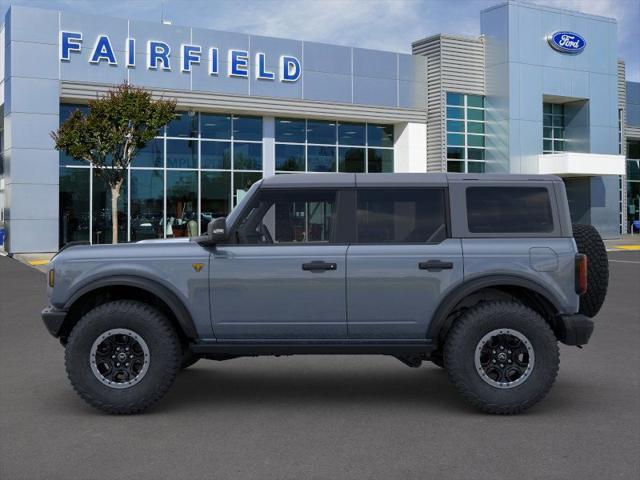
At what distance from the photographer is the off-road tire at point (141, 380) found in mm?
5844

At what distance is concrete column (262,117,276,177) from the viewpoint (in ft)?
100

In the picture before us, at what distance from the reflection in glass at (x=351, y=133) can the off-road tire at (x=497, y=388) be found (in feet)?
87.7

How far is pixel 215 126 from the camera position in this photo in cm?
2961

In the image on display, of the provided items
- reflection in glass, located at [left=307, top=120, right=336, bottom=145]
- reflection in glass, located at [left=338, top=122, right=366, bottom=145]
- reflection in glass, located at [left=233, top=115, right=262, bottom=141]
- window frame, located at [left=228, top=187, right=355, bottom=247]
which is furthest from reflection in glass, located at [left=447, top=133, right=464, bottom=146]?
window frame, located at [left=228, top=187, right=355, bottom=247]

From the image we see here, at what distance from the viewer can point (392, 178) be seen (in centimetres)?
618

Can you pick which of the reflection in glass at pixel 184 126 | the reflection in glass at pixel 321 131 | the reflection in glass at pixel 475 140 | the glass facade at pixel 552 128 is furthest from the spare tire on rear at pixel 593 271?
the glass facade at pixel 552 128

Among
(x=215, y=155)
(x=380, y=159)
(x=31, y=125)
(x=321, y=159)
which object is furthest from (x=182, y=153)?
Result: (x=380, y=159)


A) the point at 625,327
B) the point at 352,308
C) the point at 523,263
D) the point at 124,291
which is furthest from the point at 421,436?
the point at 625,327

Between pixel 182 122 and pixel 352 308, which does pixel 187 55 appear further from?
pixel 352 308

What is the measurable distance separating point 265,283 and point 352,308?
0.68m

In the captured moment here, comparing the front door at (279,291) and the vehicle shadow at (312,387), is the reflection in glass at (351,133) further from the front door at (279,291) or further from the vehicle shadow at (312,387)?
the front door at (279,291)

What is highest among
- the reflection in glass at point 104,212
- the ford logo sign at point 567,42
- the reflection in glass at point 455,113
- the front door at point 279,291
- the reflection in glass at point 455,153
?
the ford logo sign at point 567,42

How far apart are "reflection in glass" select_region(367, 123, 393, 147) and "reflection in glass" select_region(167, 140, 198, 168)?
769 cm

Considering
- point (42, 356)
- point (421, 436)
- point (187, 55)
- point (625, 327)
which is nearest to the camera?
point (421, 436)
